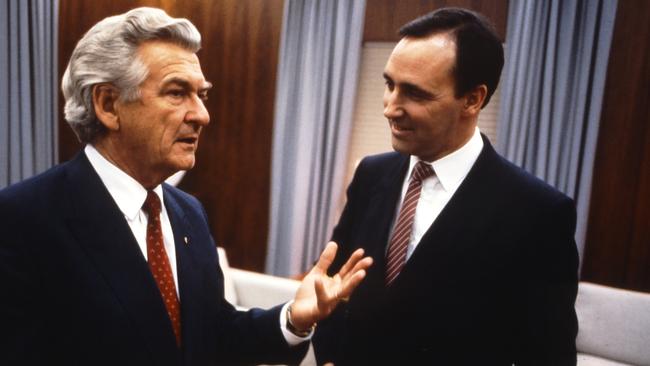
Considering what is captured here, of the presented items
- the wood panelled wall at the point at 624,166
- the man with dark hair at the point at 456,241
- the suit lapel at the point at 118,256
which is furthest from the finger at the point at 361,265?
the wood panelled wall at the point at 624,166

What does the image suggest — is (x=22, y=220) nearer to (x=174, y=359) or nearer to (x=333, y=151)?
(x=174, y=359)

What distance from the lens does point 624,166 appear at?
3162 millimetres

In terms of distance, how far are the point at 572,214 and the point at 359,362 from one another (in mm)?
649

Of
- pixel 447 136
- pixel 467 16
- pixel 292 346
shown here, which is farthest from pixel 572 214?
pixel 292 346

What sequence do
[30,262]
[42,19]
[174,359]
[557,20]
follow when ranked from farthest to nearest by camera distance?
[42,19] → [557,20] → [174,359] → [30,262]

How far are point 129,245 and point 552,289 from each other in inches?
38.2

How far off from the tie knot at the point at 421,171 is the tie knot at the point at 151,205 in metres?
0.69

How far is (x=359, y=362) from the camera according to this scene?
1.33m

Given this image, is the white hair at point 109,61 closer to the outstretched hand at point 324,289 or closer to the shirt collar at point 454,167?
the outstretched hand at point 324,289

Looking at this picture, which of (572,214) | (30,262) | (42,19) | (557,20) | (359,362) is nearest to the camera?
(30,262)

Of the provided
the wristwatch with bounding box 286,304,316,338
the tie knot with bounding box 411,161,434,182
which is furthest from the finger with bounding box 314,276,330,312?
the tie knot with bounding box 411,161,434,182

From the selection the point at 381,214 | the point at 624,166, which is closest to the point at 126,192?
the point at 381,214

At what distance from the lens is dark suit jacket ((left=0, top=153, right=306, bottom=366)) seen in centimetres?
97

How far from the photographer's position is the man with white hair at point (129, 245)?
1.00 meters
